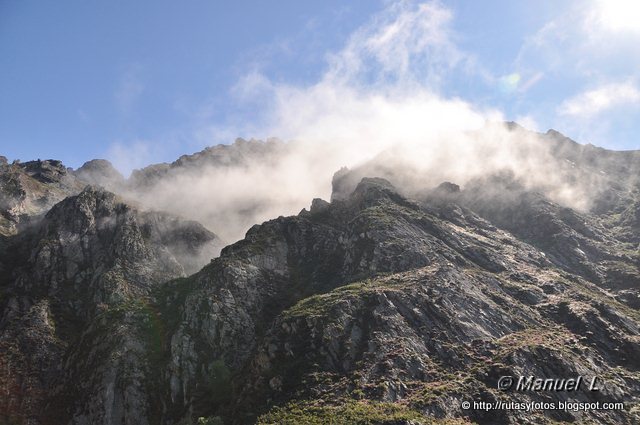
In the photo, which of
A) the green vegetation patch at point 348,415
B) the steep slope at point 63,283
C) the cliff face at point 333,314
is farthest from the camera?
the steep slope at point 63,283

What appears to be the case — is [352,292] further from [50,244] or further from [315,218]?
[50,244]

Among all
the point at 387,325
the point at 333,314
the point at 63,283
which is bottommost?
the point at 387,325

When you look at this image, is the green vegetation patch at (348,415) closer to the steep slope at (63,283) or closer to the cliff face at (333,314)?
the cliff face at (333,314)

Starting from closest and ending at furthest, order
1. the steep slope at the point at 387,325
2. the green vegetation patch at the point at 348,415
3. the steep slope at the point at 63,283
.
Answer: the green vegetation patch at the point at 348,415 → the steep slope at the point at 387,325 → the steep slope at the point at 63,283

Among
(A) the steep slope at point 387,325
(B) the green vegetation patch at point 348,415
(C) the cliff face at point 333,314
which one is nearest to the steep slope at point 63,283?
(C) the cliff face at point 333,314

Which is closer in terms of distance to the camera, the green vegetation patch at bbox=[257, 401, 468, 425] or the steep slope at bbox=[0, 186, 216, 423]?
the green vegetation patch at bbox=[257, 401, 468, 425]

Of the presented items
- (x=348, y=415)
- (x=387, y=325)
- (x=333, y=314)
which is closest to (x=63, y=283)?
(x=333, y=314)

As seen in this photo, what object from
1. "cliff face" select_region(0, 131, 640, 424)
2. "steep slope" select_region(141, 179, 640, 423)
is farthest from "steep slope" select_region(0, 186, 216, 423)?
"steep slope" select_region(141, 179, 640, 423)

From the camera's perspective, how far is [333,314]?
3967 inches

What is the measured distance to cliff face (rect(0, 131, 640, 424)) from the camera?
82.8 meters

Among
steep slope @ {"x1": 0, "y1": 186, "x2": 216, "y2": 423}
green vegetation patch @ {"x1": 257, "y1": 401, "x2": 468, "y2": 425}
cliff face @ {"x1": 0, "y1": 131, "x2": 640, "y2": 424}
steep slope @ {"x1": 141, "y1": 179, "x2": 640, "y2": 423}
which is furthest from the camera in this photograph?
steep slope @ {"x1": 0, "y1": 186, "x2": 216, "y2": 423}

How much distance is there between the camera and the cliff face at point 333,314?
8281 cm

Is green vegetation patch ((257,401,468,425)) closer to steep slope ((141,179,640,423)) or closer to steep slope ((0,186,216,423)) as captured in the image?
steep slope ((141,179,640,423))

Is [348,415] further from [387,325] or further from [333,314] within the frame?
[333,314]
